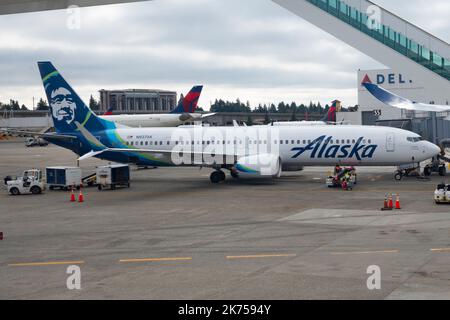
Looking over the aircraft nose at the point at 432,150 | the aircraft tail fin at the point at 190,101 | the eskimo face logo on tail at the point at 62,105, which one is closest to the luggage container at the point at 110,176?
the eskimo face logo on tail at the point at 62,105

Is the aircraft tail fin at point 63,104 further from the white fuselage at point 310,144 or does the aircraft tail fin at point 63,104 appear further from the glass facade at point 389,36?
the glass facade at point 389,36

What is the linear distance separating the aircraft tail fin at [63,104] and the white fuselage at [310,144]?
451cm

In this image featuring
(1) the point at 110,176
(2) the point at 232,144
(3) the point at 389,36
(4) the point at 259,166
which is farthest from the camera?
(2) the point at 232,144

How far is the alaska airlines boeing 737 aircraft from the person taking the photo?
42875 mm

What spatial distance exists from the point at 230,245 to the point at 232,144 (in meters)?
23.9

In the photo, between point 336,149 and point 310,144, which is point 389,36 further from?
point 310,144

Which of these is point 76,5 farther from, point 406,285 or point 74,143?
point 74,143

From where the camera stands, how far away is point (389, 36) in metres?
37.2

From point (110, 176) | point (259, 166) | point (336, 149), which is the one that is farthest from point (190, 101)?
point (259, 166)

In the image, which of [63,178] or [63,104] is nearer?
[63,178]

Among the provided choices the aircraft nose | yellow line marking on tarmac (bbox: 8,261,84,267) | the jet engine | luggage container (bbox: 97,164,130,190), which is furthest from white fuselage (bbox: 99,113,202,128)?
yellow line marking on tarmac (bbox: 8,261,84,267)

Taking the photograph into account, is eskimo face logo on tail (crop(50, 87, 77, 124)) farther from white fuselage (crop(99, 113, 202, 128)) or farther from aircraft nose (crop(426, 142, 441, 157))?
white fuselage (crop(99, 113, 202, 128))
